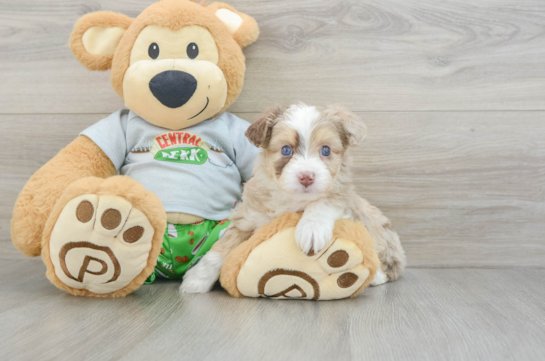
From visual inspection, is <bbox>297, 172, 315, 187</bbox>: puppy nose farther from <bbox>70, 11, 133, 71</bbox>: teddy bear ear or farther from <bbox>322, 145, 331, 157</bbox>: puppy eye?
<bbox>70, 11, 133, 71</bbox>: teddy bear ear

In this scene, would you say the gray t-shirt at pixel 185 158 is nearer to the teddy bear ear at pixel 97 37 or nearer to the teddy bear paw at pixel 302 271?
the teddy bear ear at pixel 97 37

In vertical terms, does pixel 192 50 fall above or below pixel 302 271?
above

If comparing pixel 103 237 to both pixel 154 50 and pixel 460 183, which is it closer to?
pixel 154 50

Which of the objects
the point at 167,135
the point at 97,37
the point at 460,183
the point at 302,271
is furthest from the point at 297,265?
the point at 97,37

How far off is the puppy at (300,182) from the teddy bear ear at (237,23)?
43 cm

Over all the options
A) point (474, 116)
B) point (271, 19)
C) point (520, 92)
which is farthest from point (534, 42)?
point (271, 19)

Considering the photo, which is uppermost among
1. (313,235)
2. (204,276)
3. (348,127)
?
(348,127)

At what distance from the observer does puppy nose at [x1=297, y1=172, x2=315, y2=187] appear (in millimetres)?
1085

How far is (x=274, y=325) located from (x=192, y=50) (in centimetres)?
91

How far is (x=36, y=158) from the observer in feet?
5.77

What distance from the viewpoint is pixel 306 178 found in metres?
1.09

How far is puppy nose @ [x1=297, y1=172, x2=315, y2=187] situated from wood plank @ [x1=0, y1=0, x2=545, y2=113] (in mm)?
674

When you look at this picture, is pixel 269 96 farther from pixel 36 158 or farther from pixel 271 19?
pixel 36 158

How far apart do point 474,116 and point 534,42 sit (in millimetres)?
352
